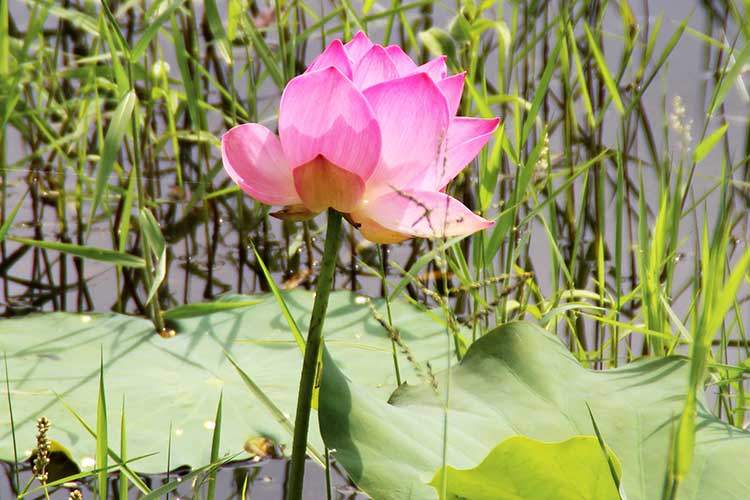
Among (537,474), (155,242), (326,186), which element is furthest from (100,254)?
(537,474)

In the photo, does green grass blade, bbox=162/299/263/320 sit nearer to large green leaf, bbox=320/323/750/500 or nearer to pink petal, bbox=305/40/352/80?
large green leaf, bbox=320/323/750/500

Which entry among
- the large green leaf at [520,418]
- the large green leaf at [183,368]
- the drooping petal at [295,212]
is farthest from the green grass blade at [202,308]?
the drooping petal at [295,212]

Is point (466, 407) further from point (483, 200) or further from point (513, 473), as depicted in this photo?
point (483, 200)

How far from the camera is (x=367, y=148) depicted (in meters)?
0.76

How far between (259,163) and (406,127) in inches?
4.8

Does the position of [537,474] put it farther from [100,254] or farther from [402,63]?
[100,254]

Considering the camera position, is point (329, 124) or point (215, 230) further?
point (215, 230)

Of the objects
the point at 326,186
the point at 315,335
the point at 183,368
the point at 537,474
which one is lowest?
the point at 183,368

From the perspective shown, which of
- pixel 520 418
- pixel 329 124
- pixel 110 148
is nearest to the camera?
pixel 329 124

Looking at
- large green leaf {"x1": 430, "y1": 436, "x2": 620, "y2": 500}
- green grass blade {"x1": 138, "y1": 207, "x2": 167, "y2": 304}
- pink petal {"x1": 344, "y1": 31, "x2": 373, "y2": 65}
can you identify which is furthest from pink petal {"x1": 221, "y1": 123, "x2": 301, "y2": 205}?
green grass blade {"x1": 138, "y1": 207, "x2": 167, "y2": 304}

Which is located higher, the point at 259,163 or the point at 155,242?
the point at 259,163

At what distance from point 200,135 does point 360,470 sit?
1.13m

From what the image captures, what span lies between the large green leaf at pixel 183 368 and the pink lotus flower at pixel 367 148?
0.46 meters

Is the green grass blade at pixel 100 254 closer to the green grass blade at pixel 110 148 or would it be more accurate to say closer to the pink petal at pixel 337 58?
the green grass blade at pixel 110 148
